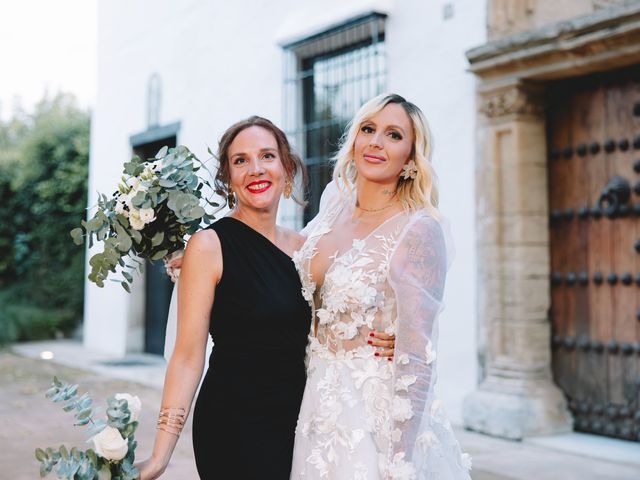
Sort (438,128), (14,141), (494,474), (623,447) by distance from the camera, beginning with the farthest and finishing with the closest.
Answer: (14,141)
(438,128)
(623,447)
(494,474)

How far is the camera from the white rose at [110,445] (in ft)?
6.60

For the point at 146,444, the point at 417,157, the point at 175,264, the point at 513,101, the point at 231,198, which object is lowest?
the point at 146,444

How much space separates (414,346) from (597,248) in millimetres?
3611

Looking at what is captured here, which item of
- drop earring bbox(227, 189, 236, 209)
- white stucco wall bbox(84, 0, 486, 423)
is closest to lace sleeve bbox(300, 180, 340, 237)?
drop earring bbox(227, 189, 236, 209)

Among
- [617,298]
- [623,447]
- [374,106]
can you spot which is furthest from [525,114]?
[374,106]

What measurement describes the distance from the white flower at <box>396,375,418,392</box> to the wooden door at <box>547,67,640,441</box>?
11.4ft

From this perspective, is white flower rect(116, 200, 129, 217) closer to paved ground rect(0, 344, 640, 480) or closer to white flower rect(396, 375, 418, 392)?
white flower rect(396, 375, 418, 392)

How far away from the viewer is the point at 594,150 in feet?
17.5

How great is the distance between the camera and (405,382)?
6.88ft

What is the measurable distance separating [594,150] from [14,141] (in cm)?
2627

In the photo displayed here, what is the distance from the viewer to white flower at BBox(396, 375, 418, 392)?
209cm

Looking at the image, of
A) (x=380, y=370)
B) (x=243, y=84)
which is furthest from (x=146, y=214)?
(x=243, y=84)

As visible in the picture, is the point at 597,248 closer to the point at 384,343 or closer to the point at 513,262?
the point at 513,262

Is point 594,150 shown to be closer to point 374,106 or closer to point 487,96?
point 487,96
